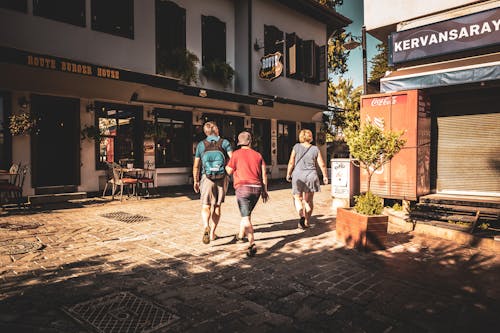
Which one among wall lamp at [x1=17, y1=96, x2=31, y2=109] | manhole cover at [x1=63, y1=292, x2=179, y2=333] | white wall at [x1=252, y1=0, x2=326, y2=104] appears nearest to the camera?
manhole cover at [x1=63, y1=292, x2=179, y2=333]

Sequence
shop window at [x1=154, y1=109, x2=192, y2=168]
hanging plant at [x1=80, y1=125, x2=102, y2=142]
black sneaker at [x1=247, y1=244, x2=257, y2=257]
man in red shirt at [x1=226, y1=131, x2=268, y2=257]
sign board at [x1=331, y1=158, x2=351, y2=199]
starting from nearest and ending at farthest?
black sneaker at [x1=247, y1=244, x2=257, y2=257]
man in red shirt at [x1=226, y1=131, x2=268, y2=257]
sign board at [x1=331, y1=158, x2=351, y2=199]
hanging plant at [x1=80, y1=125, x2=102, y2=142]
shop window at [x1=154, y1=109, x2=192, y2=168]

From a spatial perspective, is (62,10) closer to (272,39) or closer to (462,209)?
(272,39)

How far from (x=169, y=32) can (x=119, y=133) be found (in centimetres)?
422

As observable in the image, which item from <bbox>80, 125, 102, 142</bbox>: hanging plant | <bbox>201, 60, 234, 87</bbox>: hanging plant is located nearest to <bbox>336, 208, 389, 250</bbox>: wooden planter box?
<bbox>80, 125, 102, 142</bbox>: hanging plant

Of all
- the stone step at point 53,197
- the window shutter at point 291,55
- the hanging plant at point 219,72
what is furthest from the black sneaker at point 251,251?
the window shutter at point 291,55

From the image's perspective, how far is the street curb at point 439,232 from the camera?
514 cm

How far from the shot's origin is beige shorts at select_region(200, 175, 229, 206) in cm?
507

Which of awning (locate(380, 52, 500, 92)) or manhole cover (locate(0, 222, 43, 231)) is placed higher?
awning (locate(380, 52, 500, 92))

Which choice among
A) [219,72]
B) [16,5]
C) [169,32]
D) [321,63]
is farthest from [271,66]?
[16,5]

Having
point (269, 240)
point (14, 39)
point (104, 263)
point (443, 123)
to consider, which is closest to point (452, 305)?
point (269, 240)

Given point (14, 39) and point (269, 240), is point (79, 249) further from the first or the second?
point (14, 39)

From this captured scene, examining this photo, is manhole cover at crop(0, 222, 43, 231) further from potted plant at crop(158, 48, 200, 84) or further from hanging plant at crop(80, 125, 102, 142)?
potted plant at crop(158, 48, 200, 84)

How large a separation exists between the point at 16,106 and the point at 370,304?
388 inches

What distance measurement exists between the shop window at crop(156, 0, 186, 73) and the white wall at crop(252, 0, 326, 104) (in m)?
3.41
